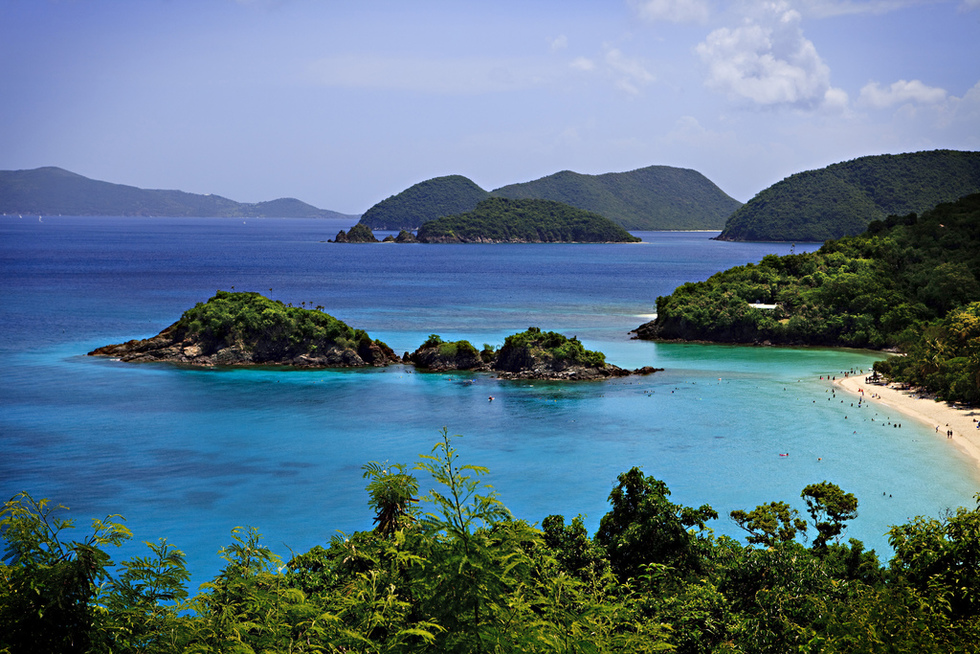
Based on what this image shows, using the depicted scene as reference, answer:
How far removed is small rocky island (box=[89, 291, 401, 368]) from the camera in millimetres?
64000

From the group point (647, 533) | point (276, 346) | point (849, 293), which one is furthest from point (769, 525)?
point (849, 293)

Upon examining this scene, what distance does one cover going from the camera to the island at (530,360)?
196ft

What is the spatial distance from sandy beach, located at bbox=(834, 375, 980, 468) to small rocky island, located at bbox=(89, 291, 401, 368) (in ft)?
117

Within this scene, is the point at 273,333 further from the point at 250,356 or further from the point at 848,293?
the point at 848,293

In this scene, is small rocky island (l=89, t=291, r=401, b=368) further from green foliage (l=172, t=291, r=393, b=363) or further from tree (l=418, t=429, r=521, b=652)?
tree (l=418, t=429, r=521, b=652)

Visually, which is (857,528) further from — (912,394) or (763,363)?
(763,363)

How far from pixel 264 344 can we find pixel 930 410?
49.3 metres

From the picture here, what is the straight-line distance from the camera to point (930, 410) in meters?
48.3

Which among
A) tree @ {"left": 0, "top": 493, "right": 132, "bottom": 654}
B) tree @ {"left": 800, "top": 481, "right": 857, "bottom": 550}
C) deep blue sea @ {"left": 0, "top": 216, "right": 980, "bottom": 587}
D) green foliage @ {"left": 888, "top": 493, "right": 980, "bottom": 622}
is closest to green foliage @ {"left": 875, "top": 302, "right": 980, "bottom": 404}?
deep blue sea @ {"left": 0, "top": 216, "right": 980, "bottom": 587}

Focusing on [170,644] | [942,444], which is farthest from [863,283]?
[170,644]

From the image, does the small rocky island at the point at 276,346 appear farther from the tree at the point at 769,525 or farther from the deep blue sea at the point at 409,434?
the tree at the point at 769,525

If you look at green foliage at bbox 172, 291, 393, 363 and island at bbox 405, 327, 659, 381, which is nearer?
island at bbox 405, 327, 659, 381

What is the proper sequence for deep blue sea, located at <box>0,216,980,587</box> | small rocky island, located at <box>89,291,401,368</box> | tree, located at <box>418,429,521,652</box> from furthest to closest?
small rocky island, located at <box>89,291,401,368</box> < deep blue sea, located at <box>0,216,980,587</box> < tree, located at <box>418,429,521,652</box>

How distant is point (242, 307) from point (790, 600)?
187 feet
